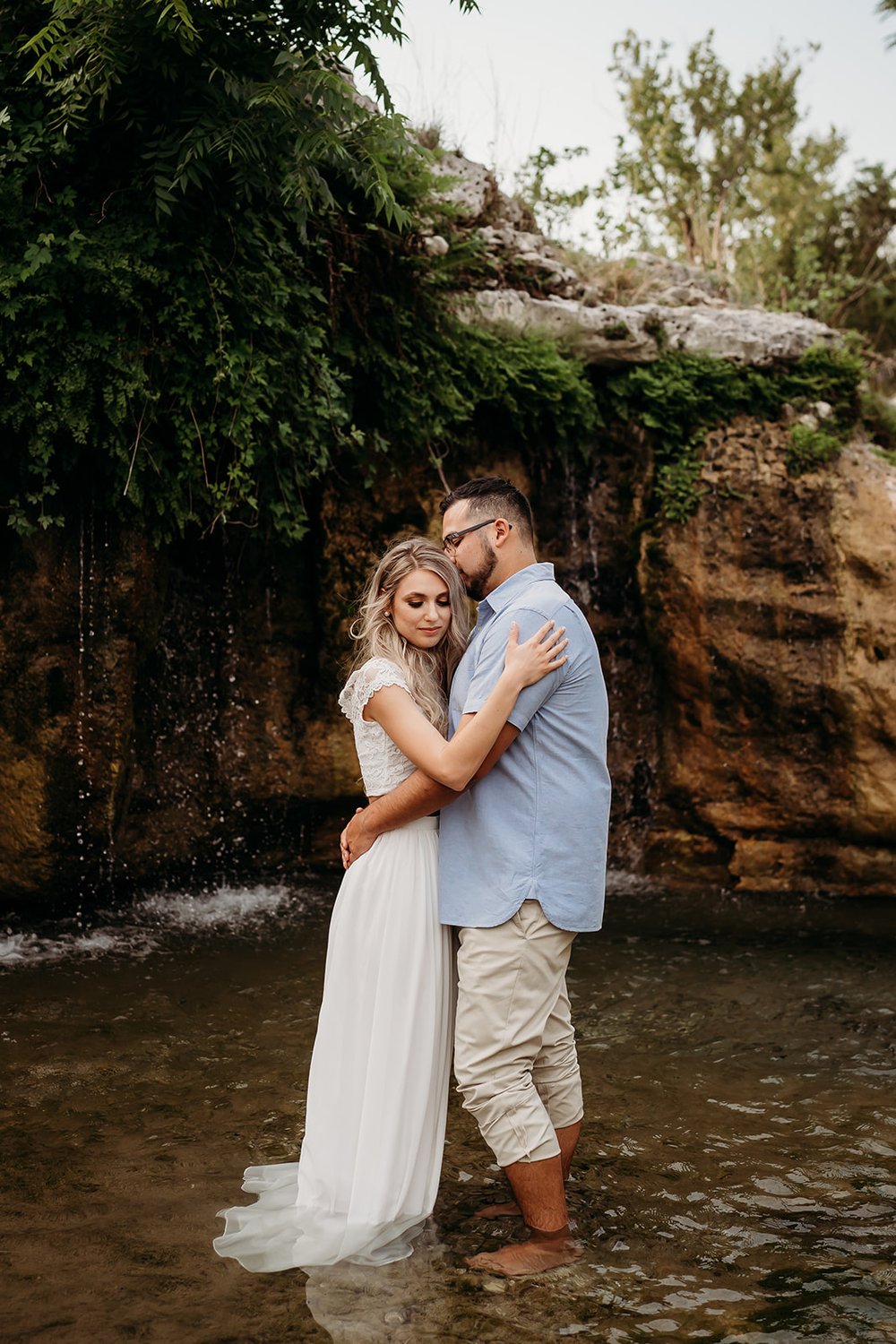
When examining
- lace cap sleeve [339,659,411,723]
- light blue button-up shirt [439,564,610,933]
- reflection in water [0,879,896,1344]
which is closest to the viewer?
reflection in water [0,879,896,1344]

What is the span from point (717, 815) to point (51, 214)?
6592mm

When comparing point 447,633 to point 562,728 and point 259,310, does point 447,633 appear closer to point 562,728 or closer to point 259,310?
point 562,728

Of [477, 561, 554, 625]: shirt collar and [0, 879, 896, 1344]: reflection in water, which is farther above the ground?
[477, 561, 554, 625]: shirt collar

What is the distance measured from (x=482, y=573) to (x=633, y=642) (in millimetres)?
5925

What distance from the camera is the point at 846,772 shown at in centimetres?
869

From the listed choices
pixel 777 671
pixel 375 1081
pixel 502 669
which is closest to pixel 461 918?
pixel 375 1081

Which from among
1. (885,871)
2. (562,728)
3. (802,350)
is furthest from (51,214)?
(885,871)

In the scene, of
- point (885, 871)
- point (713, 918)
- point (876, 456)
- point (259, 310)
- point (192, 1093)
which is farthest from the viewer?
point (876, 456)

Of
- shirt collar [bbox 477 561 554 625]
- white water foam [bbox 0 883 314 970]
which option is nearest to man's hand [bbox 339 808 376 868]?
shirt collar [bbox 477 561 554 625]

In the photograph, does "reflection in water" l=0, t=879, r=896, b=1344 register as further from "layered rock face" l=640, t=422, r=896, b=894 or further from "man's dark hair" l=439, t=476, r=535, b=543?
"man's dark hair" l=439, t=476, r=535, b=543

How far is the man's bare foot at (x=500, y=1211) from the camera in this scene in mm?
3686

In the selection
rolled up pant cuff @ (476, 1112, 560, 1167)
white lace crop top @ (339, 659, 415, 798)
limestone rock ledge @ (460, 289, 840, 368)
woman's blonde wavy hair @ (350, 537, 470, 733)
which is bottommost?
rolled up pant cuff @ (476, 1112, 560, 1167)

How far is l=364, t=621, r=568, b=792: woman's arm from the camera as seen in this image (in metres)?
3.29

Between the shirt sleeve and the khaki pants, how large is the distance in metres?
0.63
